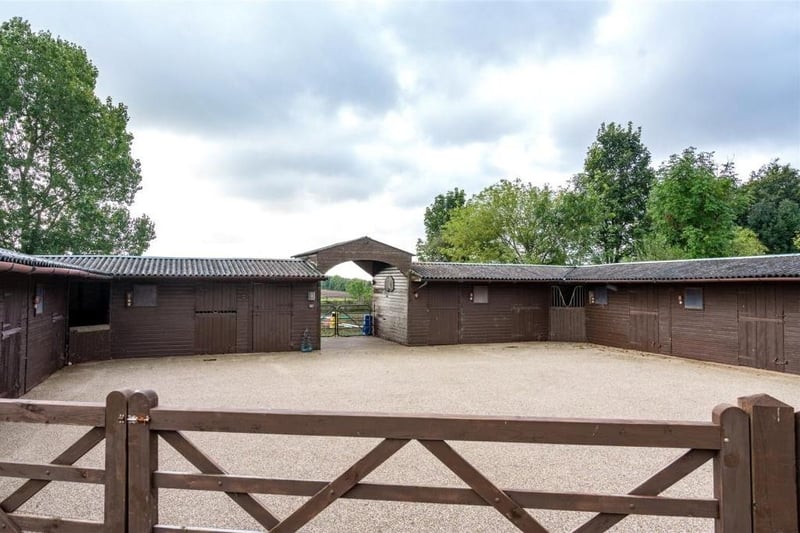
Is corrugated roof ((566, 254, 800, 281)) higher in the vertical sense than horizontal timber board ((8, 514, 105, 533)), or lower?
higher

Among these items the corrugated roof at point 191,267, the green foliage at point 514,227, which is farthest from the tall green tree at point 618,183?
the corrugated roof at point 191,267

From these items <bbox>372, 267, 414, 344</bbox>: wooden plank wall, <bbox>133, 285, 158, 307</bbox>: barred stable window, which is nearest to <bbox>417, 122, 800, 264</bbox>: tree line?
<bbox>372, 267, 414, 344</bbox>: wooden plank wall

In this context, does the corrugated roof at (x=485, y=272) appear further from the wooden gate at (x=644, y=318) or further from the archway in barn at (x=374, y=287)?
the wooden gate at (x=644, y=318)

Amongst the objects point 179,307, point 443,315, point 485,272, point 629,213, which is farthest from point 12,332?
point 629,213

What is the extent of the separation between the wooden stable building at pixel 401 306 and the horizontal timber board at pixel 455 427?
6934mm

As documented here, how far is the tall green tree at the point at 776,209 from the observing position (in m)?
27.2

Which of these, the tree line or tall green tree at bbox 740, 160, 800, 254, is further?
tall green tree at bbox 740, 160, 800, 254

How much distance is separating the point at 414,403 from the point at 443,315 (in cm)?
801

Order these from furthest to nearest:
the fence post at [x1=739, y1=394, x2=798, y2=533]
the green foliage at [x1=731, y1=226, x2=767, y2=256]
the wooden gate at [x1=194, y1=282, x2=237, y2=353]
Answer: the green foliage at [x1=731, y1=226, x2=767, y2=256] → the wooden gate at [x1=194, y1=282, x2=237, y2=353] → the fence post at [x1=739, y1=394, x2=798, y2=533]

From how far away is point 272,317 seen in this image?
1330 centimetres

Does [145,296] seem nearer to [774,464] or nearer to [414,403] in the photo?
[414,403]

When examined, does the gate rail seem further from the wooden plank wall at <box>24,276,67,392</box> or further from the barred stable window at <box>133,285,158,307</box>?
the barred stable window at <box>133,285,158,307</box>

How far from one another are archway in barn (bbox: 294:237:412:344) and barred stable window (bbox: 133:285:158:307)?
452cm

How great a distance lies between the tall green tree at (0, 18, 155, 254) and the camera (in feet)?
58.3
